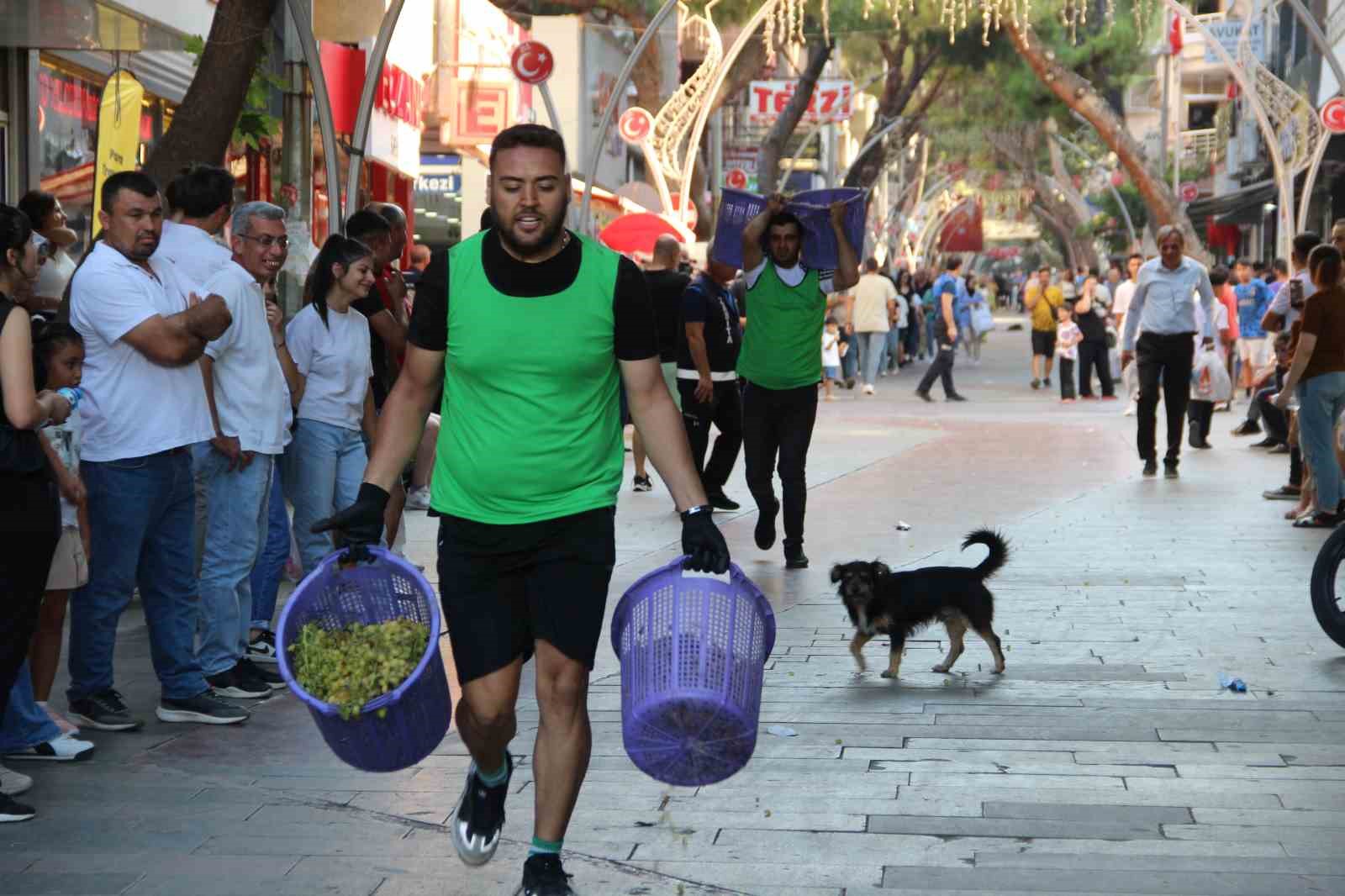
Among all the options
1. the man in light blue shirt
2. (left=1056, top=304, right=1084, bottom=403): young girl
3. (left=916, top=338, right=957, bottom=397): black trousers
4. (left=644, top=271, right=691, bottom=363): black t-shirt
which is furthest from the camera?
(left=916, top=338, right=957, bottom=397): black trousers

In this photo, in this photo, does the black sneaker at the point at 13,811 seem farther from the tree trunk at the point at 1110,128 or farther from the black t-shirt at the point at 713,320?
the tree trunk at the point at 1110,128

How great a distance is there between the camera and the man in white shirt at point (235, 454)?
7055mm

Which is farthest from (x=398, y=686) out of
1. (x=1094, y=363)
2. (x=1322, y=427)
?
(x=1094, y=363)

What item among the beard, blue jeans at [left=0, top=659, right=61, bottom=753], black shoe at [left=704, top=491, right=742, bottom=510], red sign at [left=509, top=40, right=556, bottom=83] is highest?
red sign at [left=509, top=40, right=556, bottom=83]

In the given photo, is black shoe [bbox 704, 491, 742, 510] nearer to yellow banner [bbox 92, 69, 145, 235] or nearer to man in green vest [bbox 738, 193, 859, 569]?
man in green vest [bbox 738, 193, 859, 569]

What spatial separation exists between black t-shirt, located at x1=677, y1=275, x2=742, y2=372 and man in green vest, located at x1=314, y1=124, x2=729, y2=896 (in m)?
7.93

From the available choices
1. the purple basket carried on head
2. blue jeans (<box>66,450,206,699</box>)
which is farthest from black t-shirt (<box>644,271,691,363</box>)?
the purple basket carried on head

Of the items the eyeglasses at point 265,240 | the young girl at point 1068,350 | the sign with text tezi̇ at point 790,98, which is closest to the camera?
the eyeglasses at point 265,240

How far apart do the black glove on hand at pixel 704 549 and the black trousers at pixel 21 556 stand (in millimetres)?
2187

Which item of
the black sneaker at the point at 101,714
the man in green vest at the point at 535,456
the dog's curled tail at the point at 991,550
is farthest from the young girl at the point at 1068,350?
the man in green vest at the point at 535,456

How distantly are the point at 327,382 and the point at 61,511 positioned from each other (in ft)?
6.33

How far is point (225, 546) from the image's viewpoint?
7117 millimetres

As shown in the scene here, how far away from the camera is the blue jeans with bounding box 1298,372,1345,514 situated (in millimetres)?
11984

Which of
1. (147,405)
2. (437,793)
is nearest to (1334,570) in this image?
(437,793)
